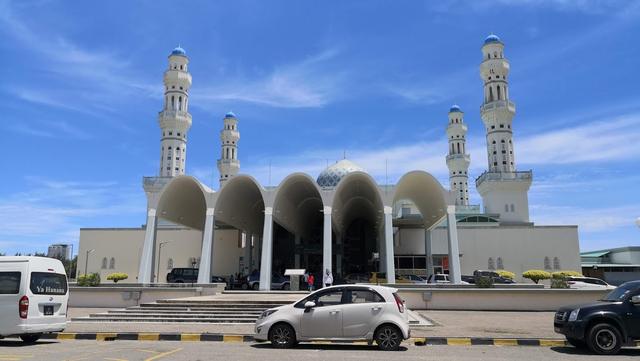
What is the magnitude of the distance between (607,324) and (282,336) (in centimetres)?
657

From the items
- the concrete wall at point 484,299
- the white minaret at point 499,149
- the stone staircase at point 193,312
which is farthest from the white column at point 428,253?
the stone staircase at point 193,312

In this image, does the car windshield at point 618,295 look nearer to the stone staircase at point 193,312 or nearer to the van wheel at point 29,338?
the stone staircase at point 193,312

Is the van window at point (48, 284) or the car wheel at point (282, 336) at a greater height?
the van window at point (48, 284)

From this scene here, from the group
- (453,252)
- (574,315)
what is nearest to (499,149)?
(453,252)

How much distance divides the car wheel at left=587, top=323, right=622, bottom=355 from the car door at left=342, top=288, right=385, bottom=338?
416 cm

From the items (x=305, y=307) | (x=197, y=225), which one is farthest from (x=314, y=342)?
(x=197, y=225)

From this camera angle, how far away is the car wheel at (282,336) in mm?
10766

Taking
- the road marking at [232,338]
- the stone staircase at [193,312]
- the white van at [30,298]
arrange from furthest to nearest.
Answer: the stone staircase at [193,312] < the road marking at [232,338] < the white van at [30,298]

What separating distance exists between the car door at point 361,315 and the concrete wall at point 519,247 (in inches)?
1465

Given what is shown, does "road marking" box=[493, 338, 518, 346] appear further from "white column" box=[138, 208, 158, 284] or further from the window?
"white column" box=[138, 208, 158, 284]

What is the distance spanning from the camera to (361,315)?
34.7 feet

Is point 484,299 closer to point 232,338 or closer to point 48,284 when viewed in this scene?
point 232,338

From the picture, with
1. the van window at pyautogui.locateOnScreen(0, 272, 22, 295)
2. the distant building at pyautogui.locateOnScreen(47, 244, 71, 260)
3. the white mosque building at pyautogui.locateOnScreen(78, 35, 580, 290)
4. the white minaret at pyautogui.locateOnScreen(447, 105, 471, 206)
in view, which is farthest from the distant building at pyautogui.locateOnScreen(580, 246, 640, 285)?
the distant building at pyautogui.locateOnScreen(47, 244, 71, 260)

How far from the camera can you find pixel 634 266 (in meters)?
55.0
